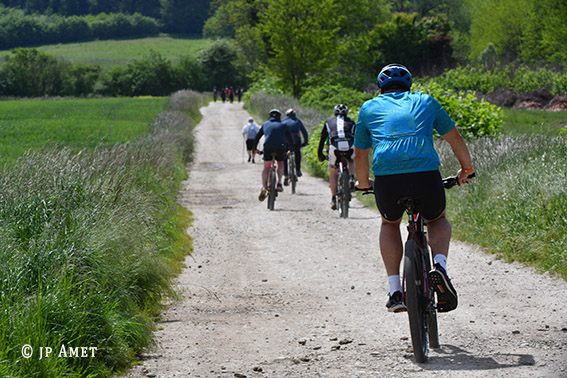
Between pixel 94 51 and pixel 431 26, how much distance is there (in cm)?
9190

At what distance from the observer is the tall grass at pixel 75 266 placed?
16.9 feet

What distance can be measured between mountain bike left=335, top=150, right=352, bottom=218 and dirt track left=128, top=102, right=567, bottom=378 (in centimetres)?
94

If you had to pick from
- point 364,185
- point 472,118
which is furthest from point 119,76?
point 364,185

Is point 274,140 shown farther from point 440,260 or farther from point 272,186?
point 440,260

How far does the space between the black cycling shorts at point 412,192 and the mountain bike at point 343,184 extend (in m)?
8.99

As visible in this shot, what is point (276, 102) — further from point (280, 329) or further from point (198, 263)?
point (280, 329)

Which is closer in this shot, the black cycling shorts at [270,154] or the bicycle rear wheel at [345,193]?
the bicycle rear wheel at [345,193]

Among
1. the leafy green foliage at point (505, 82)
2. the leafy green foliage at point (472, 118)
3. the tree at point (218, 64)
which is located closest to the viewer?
the leafy green foliage at point (472, 118)

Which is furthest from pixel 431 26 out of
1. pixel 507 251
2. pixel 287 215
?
pixel 507 251

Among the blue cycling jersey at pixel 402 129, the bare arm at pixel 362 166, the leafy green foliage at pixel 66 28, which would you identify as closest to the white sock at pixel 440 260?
the blue cycling jersey at pixel 402 129

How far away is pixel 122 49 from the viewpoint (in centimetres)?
15400

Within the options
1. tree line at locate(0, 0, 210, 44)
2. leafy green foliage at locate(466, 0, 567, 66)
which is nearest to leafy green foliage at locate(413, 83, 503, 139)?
leafy green foliage at locate(466, 0, 567, 66)

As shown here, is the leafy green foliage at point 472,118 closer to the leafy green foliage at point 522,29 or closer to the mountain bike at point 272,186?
the mountain bike at point 272,186

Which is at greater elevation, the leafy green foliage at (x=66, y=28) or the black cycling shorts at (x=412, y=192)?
the leafy green foliage at (x=66, y=28)
